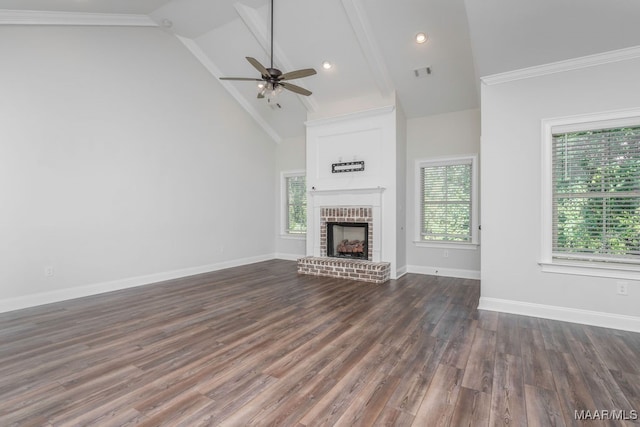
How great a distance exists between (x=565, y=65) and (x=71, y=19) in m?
6.13

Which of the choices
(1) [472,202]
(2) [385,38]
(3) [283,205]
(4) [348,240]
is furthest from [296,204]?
(2) [385,38]

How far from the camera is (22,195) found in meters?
3.81

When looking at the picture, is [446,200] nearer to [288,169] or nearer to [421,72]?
[421,72]

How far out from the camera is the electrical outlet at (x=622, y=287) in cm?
317

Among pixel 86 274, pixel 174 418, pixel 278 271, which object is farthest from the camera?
pixel 278 271

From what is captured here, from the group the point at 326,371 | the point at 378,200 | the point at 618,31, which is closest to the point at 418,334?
the point at 326,371

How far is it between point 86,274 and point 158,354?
2680 millimetres

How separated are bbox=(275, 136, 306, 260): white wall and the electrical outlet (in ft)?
17.9

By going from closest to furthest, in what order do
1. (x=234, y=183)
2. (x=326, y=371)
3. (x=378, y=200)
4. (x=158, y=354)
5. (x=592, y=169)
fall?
1. (x=326, y=371)
2. (x=158, y=354)
3. (x=592, y=169)
4. (x=378, y=200)
5. (x=234, y=183)

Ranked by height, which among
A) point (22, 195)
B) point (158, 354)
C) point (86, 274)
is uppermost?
point (22, 195)

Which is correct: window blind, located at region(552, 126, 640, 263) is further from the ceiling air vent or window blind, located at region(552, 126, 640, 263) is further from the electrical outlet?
the ceiling air vent

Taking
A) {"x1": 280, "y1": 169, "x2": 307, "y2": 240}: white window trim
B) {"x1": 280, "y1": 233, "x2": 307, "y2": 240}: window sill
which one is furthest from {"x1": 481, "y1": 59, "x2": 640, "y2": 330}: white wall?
{"x1": 280, "y1": 169, "x2": 307, "y2": 240}: white window trim

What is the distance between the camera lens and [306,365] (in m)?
2.42

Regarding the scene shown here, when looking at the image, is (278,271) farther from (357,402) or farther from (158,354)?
(357,402)
